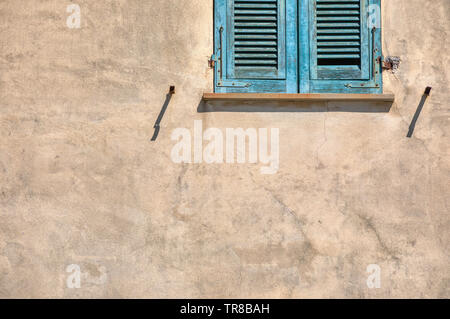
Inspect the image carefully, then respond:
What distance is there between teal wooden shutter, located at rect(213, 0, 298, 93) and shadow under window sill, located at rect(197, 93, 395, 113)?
0.14 m

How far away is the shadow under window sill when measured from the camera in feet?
17.8

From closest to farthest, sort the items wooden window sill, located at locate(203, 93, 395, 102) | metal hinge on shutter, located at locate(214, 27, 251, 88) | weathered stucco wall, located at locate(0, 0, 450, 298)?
1. weathered stucco wall, located at locate(0, 0, 450, 298)
2. wooden window sill, located at locate(203, 93, 395, 102)
3. metal hinge on shutter, located at locate(214, 27, 251, 88)

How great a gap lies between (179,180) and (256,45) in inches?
51.7

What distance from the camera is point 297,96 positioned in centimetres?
538

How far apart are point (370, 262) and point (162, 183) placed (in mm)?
1765

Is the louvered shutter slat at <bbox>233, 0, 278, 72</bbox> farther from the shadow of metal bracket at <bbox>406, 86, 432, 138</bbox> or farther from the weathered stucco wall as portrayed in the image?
the shadow of metal bracket at <bbox>406, 86, 432, 138</bbox>

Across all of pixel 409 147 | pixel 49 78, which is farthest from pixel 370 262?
pixel 49 78

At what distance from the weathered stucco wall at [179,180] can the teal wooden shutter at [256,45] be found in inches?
7.2

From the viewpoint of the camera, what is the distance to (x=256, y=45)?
562cm

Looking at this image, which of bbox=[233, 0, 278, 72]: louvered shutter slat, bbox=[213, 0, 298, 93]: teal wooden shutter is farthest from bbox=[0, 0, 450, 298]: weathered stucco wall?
bbox=[233, 0, 278, 72]: louvered shutter slat

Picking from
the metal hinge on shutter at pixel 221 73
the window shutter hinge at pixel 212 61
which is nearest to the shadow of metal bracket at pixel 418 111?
the metal hinge on shutter at pixel 221 73

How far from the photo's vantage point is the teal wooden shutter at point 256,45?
555cm

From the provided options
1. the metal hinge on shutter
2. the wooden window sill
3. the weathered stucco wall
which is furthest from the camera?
the metal hinge on shutter

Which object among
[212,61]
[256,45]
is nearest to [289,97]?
[256,45]
